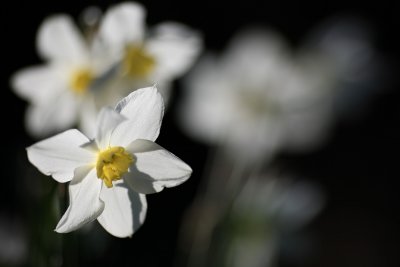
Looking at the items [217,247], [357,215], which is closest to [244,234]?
[217,247]

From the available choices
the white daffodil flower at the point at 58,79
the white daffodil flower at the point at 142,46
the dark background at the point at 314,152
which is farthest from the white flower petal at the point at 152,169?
the dark background at the point at 314,152

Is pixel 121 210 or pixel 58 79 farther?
pixel 58 79

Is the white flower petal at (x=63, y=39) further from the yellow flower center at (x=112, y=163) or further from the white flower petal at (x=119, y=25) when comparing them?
the yellow flower center at (x=112, y=163)

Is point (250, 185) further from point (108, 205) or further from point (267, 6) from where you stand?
point (267, 6)

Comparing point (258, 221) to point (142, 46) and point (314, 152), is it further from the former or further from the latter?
point (314, 152)

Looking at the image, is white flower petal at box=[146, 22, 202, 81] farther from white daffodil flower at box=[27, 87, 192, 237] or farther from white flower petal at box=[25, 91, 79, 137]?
white daffodil flower at box=[27, 87, 192, 237]

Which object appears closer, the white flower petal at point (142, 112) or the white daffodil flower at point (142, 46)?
the white flower petal at point (142, 112)

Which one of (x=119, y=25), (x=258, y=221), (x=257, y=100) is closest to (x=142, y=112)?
(x=119, y=25)
